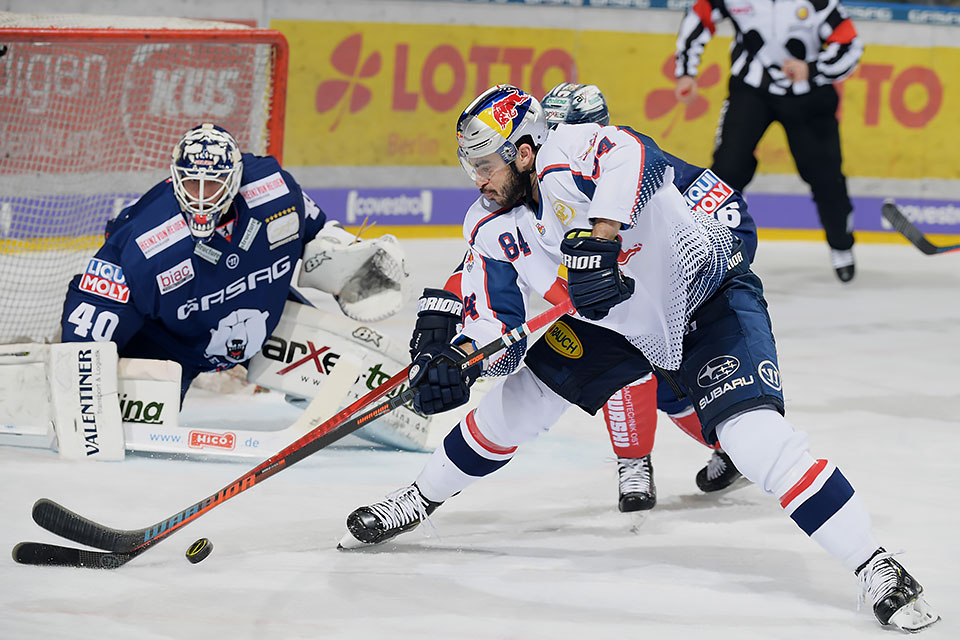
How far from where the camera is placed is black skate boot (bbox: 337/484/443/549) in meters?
2.57

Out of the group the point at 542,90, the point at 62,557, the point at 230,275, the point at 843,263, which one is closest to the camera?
the point at 62,557

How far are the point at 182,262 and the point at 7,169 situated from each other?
1.63 meters

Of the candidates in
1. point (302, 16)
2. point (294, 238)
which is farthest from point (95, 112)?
point (302, 16)

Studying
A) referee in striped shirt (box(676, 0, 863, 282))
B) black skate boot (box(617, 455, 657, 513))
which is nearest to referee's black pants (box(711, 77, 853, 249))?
referee in striped shirt (box(676, 0, 863, 282))

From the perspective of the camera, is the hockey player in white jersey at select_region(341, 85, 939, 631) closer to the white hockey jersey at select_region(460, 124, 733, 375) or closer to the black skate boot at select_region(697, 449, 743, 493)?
the white hockey jersey at select_region(460, 124, 733, 375)

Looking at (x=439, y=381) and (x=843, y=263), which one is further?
(x=843, y=263)

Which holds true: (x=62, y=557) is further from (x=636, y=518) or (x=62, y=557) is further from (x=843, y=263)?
(x=843, y=263)

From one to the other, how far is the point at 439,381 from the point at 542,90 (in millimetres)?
4944

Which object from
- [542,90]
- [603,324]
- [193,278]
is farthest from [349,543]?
[542,90]

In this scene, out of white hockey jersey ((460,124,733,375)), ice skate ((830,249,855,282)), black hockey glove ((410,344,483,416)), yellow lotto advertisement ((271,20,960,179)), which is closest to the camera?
white hockey jersey ((460,124,733,375))

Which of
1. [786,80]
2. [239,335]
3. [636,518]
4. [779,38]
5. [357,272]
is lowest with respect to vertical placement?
[636,518]

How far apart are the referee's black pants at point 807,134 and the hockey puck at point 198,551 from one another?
161 inches

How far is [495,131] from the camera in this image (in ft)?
7.52

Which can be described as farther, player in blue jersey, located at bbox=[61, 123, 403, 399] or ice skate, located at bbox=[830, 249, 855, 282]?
ice skate, located at bbox=[830, 249, 855, 282]
